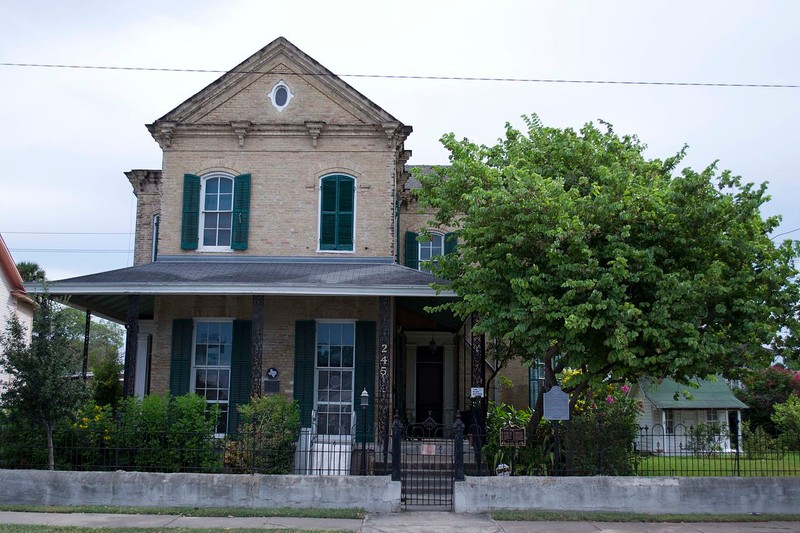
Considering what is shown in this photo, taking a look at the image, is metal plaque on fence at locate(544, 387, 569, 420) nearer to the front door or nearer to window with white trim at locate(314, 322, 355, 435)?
window with white trim at locate(314, 322, 355, 435)

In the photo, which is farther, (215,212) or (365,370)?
(215,212)

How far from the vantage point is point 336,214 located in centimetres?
1678

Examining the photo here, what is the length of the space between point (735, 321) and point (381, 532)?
6374 mm

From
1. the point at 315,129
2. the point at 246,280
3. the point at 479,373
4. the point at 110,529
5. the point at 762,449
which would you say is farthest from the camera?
the point at 315,129

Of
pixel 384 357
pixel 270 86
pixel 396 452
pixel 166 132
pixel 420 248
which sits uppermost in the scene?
pixel 270 86

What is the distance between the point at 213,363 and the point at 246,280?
8.57 ft

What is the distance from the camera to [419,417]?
1909cm

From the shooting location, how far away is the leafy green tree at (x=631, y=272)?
36.1 ft

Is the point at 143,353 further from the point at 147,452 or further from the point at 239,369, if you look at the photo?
the point at 147,452

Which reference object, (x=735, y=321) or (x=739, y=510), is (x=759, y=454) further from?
(x=735, y=321)

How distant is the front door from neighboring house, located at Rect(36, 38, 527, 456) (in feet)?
1.08

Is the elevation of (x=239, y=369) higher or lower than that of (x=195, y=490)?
higher

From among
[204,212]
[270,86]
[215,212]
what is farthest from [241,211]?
[270,86]

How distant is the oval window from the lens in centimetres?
1731
